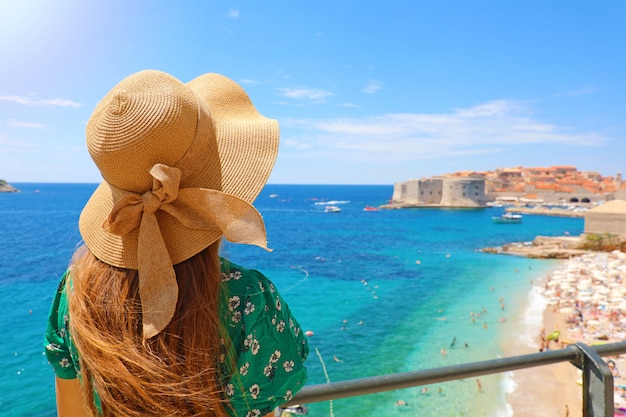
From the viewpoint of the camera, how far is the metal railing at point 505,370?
122cm

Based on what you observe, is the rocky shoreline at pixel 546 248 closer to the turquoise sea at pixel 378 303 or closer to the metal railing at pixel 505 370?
the turquoise sea at pixel 378 303

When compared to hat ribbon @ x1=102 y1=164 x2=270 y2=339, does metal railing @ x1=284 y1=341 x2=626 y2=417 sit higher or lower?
lower

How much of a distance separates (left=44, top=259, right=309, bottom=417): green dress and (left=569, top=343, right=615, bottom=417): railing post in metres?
1.13

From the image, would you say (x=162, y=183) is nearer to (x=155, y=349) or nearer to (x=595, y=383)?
(x=155, y=349)

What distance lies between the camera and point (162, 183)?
785 mm

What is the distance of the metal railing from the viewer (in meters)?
1.22

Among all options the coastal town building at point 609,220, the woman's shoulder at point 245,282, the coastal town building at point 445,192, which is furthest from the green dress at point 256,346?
the coastal town building at point 445,192

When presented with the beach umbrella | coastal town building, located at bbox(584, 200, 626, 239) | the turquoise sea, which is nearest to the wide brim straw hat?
the turquoise sea

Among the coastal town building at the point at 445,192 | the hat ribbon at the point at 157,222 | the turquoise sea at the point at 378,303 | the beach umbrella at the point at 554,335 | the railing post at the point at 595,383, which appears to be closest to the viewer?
the hat ribbon at the point at 157,222

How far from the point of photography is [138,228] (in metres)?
0.88

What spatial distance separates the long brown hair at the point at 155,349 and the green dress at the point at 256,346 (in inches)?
1.0

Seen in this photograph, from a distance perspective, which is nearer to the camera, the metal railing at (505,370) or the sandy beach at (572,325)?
the metal railing at (505,370)

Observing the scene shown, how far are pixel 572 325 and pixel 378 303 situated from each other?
7.52m

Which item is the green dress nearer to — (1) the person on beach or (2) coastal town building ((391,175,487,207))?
(1) the person on beach
